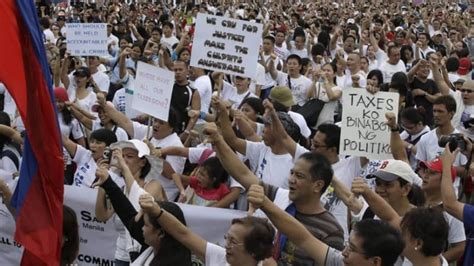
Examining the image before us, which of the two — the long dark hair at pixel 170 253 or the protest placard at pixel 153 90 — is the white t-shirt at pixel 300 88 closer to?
the protest placard at pixel 153 90

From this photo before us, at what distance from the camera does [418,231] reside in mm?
4340

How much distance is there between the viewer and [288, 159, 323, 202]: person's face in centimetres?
504

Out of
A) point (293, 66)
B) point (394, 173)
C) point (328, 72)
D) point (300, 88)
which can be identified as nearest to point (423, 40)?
point (293, 66)

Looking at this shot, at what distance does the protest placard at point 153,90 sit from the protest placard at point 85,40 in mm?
3989

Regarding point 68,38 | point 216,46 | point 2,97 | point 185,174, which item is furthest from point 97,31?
point 185,174

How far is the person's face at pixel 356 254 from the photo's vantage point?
160 inches

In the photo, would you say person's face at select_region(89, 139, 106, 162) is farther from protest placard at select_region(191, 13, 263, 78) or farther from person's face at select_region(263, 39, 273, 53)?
person's face at select_region(263, 39, 273, 53)

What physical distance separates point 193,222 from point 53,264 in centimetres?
202

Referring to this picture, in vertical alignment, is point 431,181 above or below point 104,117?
above

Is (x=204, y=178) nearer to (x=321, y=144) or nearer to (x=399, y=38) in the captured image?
(x=321, y=144)

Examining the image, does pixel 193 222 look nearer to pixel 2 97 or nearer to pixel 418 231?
pixel 418 231

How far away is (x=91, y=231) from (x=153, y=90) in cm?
146

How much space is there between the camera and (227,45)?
27.9ft

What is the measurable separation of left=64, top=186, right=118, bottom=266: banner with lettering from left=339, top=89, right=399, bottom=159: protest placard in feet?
5.90
